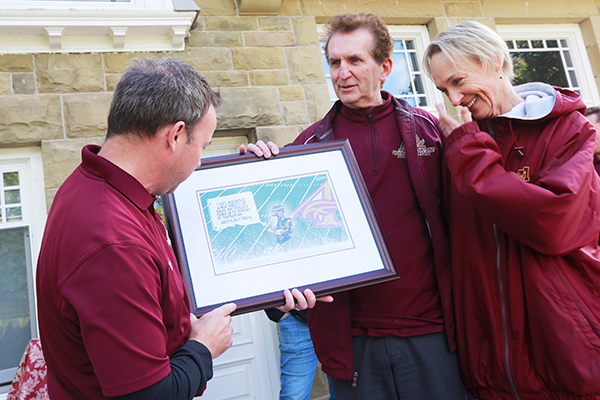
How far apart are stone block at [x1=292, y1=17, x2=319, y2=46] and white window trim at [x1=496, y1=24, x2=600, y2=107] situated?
211 cm

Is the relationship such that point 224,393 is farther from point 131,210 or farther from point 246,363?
point 131,210

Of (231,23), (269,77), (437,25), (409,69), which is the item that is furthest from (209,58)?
(437,25)

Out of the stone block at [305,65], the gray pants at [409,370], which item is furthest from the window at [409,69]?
the gray pants at [409,370]

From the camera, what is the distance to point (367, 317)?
1654 mm

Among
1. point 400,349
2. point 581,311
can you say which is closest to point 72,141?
point 400,349

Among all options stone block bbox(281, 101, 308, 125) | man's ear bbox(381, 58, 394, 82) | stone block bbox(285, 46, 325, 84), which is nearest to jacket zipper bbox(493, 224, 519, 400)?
Answer: man's ear bbox(381, 58, 394, 82)

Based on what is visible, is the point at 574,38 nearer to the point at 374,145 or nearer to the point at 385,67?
the point at 385,67

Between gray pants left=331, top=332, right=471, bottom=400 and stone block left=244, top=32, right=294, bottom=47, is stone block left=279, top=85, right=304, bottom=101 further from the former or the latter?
gray pants left=331, top=332, right=471, bottom=400

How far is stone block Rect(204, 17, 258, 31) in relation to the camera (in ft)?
12.1

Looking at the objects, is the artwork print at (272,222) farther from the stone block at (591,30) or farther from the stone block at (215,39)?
the stone block at (591,30)

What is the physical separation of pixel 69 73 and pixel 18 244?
4.23 feet

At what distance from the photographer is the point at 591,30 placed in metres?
4.70

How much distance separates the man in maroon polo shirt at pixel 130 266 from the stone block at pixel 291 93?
7.96 feet

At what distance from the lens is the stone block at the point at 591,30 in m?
4.66
